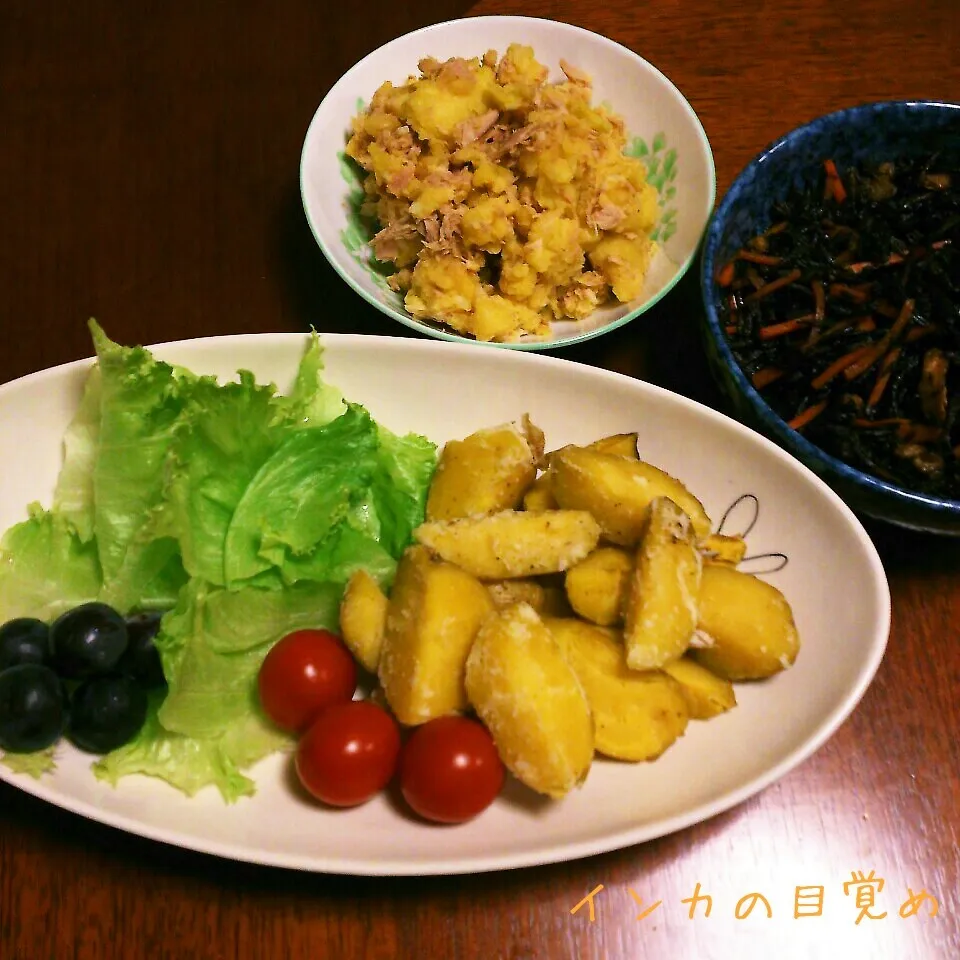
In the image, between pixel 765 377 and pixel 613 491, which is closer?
pixel 613 491

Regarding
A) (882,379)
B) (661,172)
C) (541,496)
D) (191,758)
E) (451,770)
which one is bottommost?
(191,758)

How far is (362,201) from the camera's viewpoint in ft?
5.25

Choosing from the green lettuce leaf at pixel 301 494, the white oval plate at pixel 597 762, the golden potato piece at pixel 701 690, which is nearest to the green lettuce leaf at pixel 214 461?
the green lettuce leaf at pixel 301 494

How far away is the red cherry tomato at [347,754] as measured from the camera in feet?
3.41

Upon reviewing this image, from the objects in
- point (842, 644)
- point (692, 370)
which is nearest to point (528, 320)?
point (692, 370)

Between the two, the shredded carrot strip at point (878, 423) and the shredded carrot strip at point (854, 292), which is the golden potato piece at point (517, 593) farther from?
the shredded carrot strip at point (854, 292)

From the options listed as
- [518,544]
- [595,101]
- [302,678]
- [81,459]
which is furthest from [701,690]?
[595,101]

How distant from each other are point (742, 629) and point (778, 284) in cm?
61

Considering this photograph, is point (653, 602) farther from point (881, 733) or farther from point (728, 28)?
point (728, 28)

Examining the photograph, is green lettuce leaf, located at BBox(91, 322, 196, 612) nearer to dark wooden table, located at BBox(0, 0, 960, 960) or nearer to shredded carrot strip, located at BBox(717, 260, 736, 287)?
dark wooden table, located at BBox(0, 0, 960, 960)

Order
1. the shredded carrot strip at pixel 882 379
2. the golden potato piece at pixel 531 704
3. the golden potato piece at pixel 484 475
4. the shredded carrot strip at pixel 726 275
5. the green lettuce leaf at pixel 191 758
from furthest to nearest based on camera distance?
the shredded carrot strip at pixel 726 275, the shredded carrot strip at pixel 882 379, the golden potato piece at pixel 484 475, the green lettuce leaf at pixel 191 758, the golden potato piece at pixel 531 704

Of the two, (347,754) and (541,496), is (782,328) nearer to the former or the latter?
(541,496)

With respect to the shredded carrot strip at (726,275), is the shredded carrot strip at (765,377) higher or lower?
lower

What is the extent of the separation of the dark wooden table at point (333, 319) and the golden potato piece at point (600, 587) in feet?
1.15
